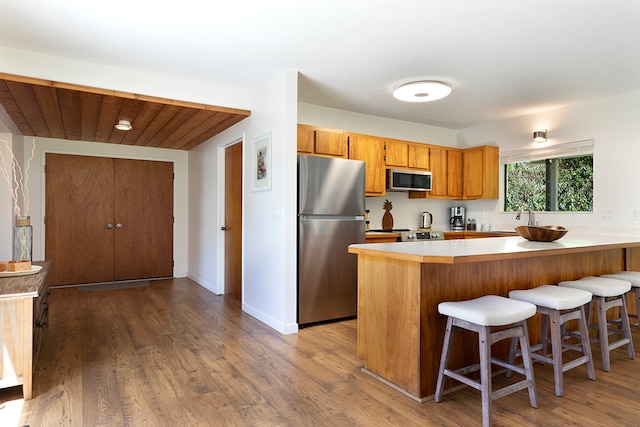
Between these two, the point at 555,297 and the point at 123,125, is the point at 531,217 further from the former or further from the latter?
the point at 123,125

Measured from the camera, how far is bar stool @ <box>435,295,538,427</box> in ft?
6.32

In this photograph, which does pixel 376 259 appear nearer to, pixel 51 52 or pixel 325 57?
pixel 325 57

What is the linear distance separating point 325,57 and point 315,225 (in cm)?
150

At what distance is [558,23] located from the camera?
104 inches

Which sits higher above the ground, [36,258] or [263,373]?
[36,258]

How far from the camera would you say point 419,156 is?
5344 mm

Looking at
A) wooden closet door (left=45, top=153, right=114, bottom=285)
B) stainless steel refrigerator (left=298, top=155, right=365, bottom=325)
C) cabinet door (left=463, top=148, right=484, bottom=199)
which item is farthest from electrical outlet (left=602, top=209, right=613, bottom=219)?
wooden closet door (left=45, top=153, right=114, bottom=285)

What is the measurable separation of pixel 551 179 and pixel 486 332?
3864mm

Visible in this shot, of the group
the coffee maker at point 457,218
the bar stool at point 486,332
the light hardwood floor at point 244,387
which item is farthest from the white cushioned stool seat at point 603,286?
the coffee maker at point 457,218

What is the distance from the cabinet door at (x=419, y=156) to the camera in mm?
5258

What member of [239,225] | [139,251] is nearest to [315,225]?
[239,225]

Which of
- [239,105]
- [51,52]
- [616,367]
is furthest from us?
[239,105]

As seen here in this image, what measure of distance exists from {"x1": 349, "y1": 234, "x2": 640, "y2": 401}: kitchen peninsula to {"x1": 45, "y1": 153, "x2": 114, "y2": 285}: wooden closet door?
477 cm

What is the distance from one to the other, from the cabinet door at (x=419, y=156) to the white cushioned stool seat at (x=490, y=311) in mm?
3327
